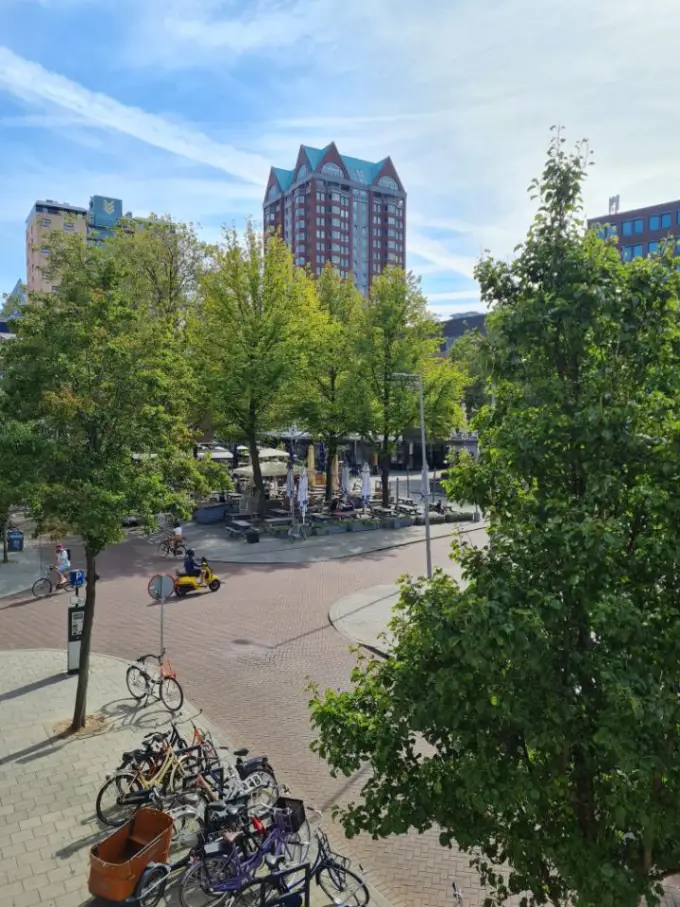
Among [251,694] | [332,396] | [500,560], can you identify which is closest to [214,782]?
[251,694]

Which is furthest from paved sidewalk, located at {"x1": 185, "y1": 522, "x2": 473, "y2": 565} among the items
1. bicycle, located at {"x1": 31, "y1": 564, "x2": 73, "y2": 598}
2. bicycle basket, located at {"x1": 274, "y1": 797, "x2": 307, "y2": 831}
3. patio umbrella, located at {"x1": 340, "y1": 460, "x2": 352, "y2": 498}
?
bicycle basket, located at {"x1": 274, "y1": 797, "x2": 307, "y2": 831}

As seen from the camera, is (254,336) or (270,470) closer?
(254,336)

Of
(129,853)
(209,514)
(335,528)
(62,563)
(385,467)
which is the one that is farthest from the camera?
(385,467)

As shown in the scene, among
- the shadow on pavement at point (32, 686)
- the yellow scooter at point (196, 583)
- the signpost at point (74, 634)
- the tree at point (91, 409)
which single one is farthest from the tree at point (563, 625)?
the yellow scooter at point (196, 583)

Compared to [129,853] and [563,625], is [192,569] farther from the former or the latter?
[563,625]

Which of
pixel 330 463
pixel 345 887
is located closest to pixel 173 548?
pixel 330 463

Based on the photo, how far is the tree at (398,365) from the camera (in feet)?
106

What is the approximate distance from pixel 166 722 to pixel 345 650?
16.3 ft

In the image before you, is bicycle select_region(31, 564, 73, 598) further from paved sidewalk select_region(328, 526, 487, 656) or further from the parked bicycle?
paved sidewalk select_region(328, 526, 487, 656)

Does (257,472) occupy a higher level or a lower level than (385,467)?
higher

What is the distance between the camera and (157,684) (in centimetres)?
1203

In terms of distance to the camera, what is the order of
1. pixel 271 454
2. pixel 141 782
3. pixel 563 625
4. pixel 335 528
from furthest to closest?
pixel 271 454
pixel 335 528
pixel 141 782
pixel 563 625

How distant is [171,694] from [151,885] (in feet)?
17.2

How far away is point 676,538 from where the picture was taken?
4156 mm
